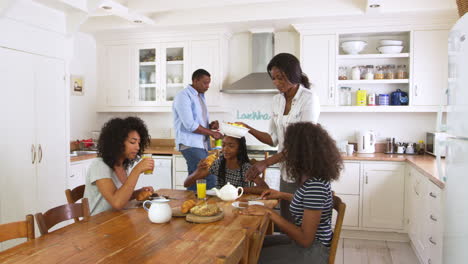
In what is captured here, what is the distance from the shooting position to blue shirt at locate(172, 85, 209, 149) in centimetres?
358

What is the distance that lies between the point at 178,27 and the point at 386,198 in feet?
9.56

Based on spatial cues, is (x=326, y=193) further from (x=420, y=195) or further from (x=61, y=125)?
(x=61, y=125)

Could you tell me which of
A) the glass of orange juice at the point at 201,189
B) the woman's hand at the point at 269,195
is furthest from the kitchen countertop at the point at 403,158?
the glass of orange juice at the point at 201,189

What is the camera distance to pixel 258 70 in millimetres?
4605

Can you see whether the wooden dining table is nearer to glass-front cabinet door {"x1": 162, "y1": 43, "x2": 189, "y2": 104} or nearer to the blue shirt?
the blue shirt

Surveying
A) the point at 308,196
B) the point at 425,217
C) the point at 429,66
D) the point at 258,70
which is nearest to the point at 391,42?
the point at 429,66

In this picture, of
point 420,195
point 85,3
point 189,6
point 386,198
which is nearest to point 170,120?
point 189,6

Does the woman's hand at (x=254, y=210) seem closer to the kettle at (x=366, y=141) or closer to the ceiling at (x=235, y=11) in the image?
the ceiling at (x=235, y=11)

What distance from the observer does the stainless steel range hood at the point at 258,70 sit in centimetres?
443

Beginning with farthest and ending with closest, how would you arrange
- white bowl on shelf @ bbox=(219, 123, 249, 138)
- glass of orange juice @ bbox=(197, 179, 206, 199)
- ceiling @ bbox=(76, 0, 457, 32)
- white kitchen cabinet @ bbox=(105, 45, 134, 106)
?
1. white kitchen cabinet @ bbox=(105, 45, 134, 106)
2. ceiling @ bbox=(76, 0, 457, 32)
3. white bowl on shelf @ bbox=(219, 123, 249, 138)
4. glass of orange juice @ bbox=(197, 179, 206, 199)

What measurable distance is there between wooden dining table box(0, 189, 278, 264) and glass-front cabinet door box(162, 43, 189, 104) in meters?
2.96

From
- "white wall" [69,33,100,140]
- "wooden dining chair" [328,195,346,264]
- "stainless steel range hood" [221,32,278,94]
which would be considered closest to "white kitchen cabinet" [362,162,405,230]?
"stainless steel range hood" [221,32,278,94]

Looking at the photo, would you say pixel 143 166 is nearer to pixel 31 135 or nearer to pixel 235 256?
pixel 235 256

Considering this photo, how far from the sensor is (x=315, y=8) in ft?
13.1
